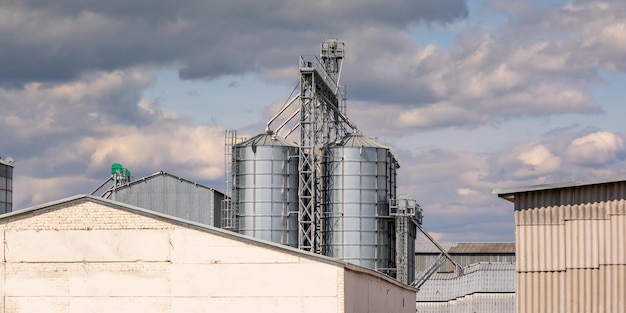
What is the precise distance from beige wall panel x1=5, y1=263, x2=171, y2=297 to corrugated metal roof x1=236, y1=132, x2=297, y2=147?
3070 cm

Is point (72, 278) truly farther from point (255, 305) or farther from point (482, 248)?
point (482, 248)

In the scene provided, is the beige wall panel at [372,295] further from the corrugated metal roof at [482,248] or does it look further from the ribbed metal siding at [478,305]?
the corrugated metal roof at [482,248]

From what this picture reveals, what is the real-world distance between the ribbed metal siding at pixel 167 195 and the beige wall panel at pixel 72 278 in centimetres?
3844

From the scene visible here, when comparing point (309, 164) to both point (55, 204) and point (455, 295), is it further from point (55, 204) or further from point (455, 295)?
point (55, 204)

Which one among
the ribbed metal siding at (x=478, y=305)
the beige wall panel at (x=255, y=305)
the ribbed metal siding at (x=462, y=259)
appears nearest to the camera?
the beige wall panel at (x=255, y=305)

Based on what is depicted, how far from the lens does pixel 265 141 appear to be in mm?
67500

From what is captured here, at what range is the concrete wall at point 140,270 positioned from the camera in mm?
36156

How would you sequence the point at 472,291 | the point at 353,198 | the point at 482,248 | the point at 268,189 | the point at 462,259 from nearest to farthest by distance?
1. the point at 268,189
2. the point at 353,198
3. the point at 472,291
4. the point at 462,259
5. the point at 482,248

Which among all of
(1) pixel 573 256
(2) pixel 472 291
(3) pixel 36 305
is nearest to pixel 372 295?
(3) pixel 36 305

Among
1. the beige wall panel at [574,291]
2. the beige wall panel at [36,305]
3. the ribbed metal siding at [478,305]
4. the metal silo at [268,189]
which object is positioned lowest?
the ribbed metal siding at [478,305]

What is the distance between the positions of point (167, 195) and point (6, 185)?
10194 millimetres

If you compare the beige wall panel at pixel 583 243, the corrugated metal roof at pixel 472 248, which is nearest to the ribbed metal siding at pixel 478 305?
the corrugated metal roof at pixel 472 248

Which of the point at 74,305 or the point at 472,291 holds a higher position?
the point at 74,305

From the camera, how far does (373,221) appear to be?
68750 mm
